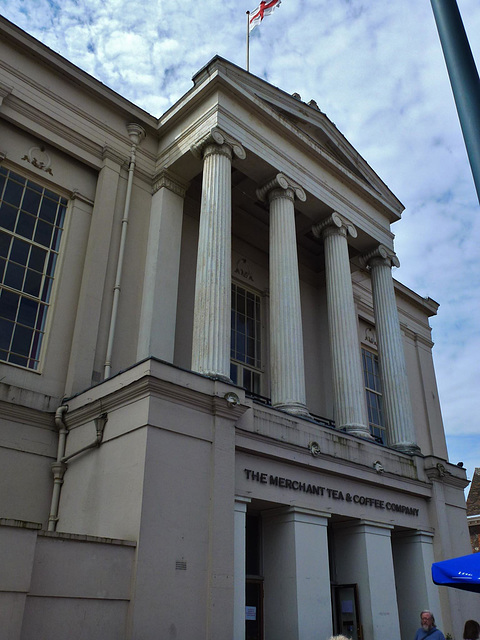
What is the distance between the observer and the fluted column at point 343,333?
16562mm

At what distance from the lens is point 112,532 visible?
34.5 ft

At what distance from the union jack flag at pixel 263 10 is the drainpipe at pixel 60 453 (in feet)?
47.2

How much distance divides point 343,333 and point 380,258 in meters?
4.56

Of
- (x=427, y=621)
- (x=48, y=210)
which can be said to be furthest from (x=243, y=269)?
(x=427, y=621)

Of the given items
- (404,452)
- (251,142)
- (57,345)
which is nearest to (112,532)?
(57,345)

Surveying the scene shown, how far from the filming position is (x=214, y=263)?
1439 cm

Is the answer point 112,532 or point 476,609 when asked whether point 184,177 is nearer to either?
point 112,532

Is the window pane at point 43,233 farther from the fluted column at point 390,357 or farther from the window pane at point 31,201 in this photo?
the fluted column at point 390,357

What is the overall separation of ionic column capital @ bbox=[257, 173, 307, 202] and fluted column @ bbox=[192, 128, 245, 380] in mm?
1460

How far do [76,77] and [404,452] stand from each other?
1381 cm

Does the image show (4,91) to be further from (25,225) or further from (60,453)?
(60,453)

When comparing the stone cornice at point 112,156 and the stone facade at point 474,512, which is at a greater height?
the stone cornice at point 112,156

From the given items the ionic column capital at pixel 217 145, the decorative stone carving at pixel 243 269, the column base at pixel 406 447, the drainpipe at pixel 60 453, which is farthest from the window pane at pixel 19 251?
the column base at pixel 406 447

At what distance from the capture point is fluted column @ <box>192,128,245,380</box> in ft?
44.1
